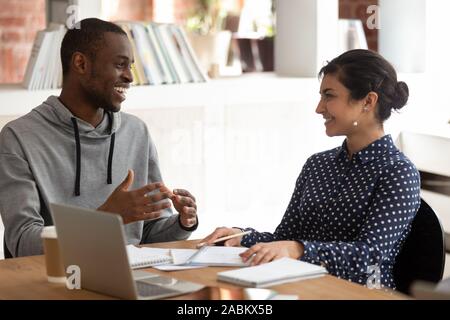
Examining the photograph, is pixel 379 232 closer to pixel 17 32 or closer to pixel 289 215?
pixel 289 215

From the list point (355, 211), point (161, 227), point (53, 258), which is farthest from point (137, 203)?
point (355, 211)

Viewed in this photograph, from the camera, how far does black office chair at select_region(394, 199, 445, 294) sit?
227 centimetres

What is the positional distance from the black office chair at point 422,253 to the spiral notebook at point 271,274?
0.38 metres

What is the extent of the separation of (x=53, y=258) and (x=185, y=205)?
57 cm

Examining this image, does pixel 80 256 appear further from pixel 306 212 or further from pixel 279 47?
pixel 279 47

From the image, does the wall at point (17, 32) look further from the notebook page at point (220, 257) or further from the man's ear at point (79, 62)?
the notebook page at point (220, 257)

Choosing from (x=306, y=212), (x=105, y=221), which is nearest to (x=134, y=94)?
(x=306, y=212)

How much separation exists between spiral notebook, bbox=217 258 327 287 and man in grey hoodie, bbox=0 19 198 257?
1.59 feet

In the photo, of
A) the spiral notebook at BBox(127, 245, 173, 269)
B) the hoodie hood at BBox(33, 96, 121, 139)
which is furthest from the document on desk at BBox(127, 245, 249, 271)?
the hoodie hood at BBox(33, 96, 121, 139)

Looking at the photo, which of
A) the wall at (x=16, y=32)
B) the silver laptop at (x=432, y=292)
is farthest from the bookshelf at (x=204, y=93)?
the wall at (x=16, y=32)

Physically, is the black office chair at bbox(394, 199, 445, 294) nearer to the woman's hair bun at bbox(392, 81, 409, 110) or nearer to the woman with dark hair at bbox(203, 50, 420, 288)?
the woman with dark hair at bbox(203, 50, 420, 288)

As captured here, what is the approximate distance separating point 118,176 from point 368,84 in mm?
755

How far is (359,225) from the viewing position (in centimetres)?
242

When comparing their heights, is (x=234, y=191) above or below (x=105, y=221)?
below
